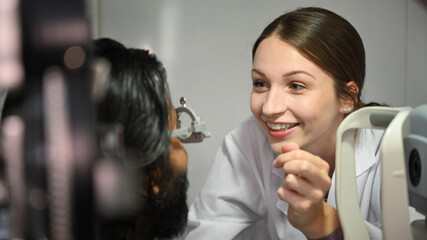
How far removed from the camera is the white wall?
79 cm

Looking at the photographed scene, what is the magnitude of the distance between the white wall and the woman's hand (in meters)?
0.18

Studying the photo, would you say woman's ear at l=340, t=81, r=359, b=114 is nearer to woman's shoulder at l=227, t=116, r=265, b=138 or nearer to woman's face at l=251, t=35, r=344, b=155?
woman's face at l=251, t=35, r=344, b=155

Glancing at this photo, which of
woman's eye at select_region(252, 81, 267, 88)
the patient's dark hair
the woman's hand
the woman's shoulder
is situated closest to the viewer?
the patient's dark hair

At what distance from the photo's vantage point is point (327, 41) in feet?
2.69

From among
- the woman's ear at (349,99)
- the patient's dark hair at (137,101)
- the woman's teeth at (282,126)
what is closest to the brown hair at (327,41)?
the woman's ear at (349,99)

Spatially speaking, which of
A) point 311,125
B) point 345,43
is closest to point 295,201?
point 311,125

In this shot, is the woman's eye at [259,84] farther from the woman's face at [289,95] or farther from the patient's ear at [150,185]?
the patient's ear at [150,185]

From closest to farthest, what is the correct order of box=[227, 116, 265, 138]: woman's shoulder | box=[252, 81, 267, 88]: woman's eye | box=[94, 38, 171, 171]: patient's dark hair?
box=[94, 38, 171, 171]: patient's dark hair
box=[252, 81, 267, 88]: woman's eye
box=[227, 116, 265, 138]: woman's shoulder

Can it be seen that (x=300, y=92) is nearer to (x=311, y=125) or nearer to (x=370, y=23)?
(x=311, y=125)

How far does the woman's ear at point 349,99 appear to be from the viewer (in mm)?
846

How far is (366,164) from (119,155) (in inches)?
21.8

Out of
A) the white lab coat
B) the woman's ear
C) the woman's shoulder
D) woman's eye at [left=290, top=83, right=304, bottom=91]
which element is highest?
woman's eye at [left=290, top=83, right=304, bottom=91]

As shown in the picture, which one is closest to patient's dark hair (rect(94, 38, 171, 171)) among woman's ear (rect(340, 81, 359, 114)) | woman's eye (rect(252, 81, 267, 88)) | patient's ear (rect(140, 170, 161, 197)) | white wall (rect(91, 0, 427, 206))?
patient's ear (rect(140, 170, 161, 197))

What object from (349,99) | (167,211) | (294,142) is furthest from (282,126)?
(167,211)
